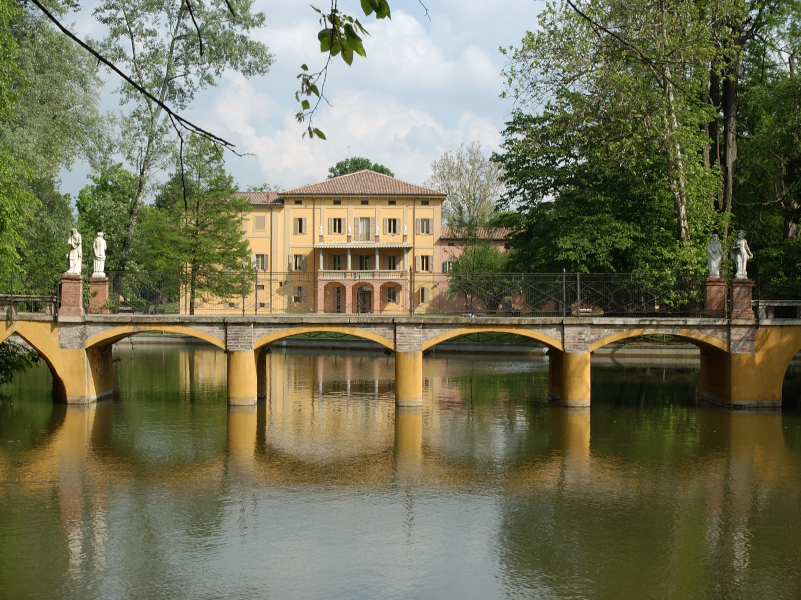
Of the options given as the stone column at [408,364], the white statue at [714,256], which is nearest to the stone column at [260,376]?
the stone column at [408,364]

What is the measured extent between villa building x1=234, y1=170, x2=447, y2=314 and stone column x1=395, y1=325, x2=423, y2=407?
30.4 meters

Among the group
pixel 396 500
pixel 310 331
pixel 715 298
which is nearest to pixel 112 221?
pixel 310 331

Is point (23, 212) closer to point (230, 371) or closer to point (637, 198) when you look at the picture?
point (230, 371)

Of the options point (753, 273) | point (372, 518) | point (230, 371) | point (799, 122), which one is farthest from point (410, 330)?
point (753, 273)

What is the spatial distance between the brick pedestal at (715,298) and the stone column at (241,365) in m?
13.2

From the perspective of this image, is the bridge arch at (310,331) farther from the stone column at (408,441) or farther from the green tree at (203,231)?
the green tree at (203,231)

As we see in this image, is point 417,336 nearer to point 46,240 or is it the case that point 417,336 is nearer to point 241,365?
point 241,365

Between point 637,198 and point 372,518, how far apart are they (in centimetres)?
1889

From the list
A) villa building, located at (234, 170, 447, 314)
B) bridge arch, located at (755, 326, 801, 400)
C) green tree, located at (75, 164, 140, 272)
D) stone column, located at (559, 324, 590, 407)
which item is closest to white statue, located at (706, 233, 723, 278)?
bridge arch, located at (755, 326, 801, 400)

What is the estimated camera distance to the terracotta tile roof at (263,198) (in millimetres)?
54250

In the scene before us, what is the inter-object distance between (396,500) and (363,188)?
137 ft

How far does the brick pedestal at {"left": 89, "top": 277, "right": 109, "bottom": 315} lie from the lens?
22.2 meters

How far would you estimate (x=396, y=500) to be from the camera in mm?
13188

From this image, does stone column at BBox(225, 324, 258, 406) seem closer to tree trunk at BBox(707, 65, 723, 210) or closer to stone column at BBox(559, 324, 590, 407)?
stone column at BBox(559, 324, 590, 407)
